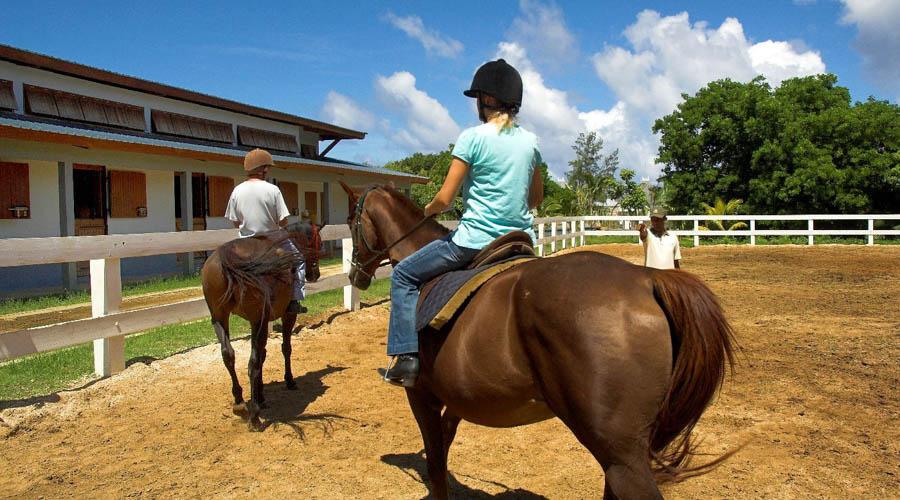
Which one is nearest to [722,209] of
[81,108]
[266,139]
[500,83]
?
[266,139]

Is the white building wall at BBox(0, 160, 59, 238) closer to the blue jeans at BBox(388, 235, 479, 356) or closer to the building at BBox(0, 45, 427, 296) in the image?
the building at BBox(0, 45, 427, 296)

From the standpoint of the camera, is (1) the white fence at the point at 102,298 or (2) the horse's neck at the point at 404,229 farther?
(1) the white fence at the point at 102,298

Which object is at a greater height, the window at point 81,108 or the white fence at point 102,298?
the window at point 81,108

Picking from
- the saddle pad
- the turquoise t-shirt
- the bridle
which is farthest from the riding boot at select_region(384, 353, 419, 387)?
the bridle

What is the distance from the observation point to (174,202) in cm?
1869

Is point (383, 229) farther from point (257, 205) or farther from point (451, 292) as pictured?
point (257, 205)

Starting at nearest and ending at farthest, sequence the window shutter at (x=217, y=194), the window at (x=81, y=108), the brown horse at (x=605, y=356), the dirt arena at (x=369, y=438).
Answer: the brown horse at (x=605, y=356)
the dirt arena at (x=369, y=438)
the window at (x=81, y=108)
the window shutter at (x=217, y=194)

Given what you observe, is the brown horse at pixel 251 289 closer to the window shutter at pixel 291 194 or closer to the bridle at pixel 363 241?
the bridle at pixel 363 241

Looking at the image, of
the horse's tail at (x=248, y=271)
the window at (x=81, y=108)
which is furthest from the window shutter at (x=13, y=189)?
the horse's tail at (x=248, y=271)

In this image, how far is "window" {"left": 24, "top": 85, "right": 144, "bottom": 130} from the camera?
50.6 ft

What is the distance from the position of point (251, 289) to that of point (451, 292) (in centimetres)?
290

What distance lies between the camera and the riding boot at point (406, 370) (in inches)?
131

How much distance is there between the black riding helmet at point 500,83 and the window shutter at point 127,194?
637 inches

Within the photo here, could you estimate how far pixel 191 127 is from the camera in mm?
20719
